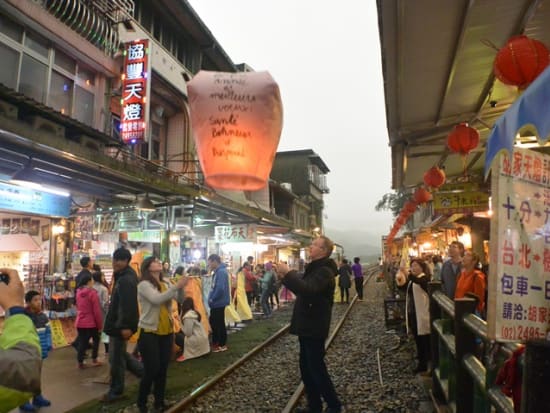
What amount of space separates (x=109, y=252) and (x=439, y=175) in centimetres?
967

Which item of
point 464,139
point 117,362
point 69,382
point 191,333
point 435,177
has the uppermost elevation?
point 464,139

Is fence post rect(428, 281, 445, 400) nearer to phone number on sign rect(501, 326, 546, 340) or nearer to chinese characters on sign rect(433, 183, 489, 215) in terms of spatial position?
phone number on sign rect(501, 326, 546, 340)

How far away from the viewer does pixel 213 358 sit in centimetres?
856

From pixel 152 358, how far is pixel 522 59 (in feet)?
17.7

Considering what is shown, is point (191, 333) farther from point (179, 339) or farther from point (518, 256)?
point (518, 256)

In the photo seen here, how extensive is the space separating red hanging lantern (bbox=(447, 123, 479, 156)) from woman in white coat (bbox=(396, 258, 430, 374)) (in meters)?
2.10

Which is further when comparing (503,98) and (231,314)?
(231,314)

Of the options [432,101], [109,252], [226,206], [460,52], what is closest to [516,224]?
[460,52]

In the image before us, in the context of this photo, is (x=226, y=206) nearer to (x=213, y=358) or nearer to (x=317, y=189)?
(x=213, y=358)

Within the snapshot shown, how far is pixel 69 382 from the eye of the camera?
6.73m

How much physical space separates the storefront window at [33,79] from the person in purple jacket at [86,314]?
5434 mm

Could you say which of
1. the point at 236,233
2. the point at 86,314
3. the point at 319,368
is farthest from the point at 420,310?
the point at 236,233

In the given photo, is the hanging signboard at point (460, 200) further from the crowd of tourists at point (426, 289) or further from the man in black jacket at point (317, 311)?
the man in black jacket at point (317, 311)

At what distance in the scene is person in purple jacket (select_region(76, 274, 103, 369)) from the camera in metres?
7.39
